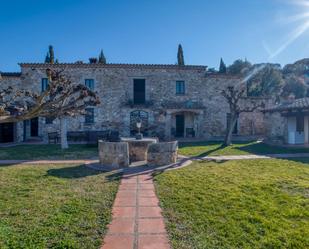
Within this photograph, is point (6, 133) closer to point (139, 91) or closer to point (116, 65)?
point (116, 65)

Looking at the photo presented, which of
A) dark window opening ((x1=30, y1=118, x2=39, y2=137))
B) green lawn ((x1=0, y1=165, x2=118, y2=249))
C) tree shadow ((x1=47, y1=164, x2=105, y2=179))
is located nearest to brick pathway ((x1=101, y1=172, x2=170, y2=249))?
green lawn ((x1=0, y1=165, x2=118, y2=249))

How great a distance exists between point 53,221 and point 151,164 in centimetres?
467

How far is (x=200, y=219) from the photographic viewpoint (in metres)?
3.87

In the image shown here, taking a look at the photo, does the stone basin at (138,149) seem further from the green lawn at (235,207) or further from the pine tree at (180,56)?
the pine tree at (180,56)

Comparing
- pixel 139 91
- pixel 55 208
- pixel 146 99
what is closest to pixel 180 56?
pixel 139 91

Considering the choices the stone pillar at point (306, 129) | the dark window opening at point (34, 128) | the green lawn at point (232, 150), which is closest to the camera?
the green lawn at point (232, 150)

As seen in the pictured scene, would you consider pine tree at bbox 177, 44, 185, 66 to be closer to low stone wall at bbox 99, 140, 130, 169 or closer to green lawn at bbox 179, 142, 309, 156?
green lawn at bbox 179, 142, 309, 156

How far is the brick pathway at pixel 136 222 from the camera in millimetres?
3160

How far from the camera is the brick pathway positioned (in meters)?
3.16

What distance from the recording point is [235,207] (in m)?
4.38

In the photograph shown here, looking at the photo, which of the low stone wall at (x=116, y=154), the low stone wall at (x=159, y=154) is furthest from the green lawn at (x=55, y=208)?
the low stone wall at (x=159, y=154)

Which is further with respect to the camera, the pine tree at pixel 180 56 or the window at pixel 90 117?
the pine tree at pixel 180 56

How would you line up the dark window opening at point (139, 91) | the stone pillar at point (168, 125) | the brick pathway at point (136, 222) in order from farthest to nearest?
the dark window opening at point (139, 91)
the stone pillar at point (168, 125)
the brick pathway at point (136, 222)

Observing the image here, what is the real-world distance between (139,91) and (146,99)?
2.95 ft
